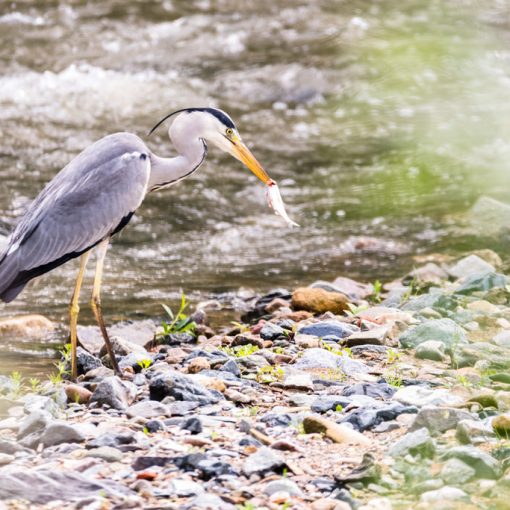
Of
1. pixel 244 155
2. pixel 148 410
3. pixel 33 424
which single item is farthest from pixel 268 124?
pixel 33 424

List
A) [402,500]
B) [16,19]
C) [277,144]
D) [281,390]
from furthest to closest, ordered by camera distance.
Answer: [16,19], [277,144], [281,390], [402,500]

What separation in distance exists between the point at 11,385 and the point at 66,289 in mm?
3429

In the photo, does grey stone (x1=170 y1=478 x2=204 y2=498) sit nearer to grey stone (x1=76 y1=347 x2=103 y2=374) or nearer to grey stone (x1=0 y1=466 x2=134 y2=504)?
grey stone (x1=0 y1=466 x2=134 y2=504)

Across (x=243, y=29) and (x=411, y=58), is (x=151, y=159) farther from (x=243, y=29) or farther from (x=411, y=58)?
(x=243, y=29)

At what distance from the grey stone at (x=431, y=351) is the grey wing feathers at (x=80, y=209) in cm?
181

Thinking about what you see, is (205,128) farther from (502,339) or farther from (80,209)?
(502,339)

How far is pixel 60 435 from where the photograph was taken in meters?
4.47

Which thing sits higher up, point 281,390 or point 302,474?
point 302,474

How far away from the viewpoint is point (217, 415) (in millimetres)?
4859

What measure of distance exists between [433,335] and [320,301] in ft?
5.19

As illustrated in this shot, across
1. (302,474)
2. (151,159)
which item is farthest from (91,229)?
(302,474)

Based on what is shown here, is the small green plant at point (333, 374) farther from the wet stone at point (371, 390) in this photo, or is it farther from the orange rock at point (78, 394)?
the orange rock at point (78, 394)

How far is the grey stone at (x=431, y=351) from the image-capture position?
5848 mm

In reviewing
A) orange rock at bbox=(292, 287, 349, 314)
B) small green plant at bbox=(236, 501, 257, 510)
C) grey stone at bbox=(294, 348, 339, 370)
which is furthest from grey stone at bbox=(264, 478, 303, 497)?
orange rock at bbox=(292, 287, 349, 314)
